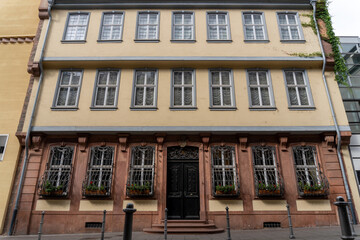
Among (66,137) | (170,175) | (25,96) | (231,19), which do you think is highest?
(231,19)

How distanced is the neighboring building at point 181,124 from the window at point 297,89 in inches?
2.0

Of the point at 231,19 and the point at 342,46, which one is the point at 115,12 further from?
the point at 342,46

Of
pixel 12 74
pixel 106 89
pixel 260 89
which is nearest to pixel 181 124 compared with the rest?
pixel 106 89

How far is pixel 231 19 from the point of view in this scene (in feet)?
40.4

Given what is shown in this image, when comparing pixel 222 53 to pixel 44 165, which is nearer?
pixel 44 165

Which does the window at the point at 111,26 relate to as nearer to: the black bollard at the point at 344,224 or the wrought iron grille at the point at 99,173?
the wrought iron grille at the point at 99,173

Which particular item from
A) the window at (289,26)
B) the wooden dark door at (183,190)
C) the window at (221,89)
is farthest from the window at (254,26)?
the wooden dark door at (183,190)

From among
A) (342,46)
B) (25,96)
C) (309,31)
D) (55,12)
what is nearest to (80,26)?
(55,12)

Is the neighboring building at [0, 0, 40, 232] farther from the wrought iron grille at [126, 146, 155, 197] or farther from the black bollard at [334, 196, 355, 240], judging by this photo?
the black bollard at [334, 196, 355, 240]

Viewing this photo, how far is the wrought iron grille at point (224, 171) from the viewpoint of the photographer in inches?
371

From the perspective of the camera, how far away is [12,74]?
37.8 feet

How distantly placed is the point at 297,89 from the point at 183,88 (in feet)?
17.3

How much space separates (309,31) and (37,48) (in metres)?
13.5

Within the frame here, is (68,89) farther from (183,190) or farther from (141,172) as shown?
(183,190)
